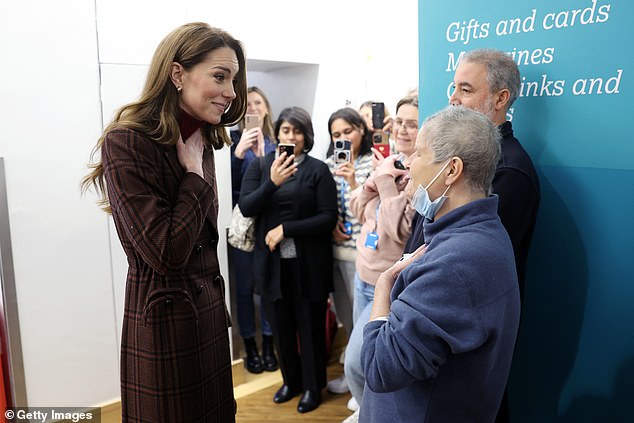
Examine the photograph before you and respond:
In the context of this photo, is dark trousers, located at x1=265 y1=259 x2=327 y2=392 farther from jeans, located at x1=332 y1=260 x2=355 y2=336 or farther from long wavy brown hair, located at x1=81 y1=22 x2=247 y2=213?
long wavy brown hair, located at x1=81 y1=22 x2=247 y2=213

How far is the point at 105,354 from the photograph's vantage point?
9.60 ft

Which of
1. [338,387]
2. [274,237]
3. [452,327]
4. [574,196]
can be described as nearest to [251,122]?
[274,237]

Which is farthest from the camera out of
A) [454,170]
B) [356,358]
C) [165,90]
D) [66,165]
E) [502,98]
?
[66,165]

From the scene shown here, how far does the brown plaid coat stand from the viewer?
144cm

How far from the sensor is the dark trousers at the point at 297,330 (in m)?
3.13

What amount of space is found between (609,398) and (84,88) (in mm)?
2626

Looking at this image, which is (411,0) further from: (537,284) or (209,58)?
(209,58)

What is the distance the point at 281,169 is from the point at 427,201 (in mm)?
1643

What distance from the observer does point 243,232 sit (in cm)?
318

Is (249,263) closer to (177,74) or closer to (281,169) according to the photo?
(281,169)

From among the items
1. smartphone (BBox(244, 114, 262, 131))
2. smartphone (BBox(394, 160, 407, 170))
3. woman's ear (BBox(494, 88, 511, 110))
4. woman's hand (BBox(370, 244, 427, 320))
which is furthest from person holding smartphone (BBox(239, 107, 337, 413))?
woman's hand (BBox(370, 244, 427, 320))

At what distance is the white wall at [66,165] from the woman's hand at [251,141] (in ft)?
2.27

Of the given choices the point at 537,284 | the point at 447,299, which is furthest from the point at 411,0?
the point at 447,299

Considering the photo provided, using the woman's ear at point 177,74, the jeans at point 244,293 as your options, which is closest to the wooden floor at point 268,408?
the jeans at point 244,293
